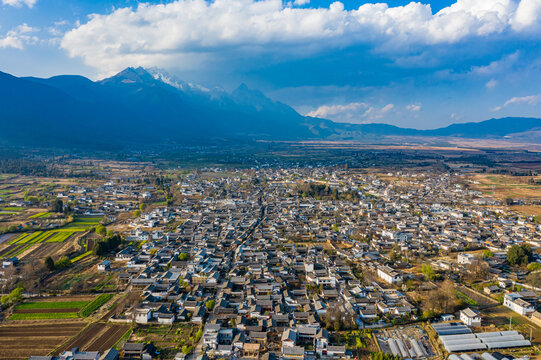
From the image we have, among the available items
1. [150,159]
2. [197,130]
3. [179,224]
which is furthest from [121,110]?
[179,224]

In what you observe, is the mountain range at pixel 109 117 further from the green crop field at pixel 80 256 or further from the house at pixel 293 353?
the house at pixel 293 353

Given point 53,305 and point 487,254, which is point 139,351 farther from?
point 487,254

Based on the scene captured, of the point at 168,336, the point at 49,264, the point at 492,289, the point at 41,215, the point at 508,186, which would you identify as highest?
the point at 508,186

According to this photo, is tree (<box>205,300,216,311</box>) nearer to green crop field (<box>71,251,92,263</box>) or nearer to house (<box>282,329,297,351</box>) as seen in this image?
house (<box>282,329,297,351</box>)

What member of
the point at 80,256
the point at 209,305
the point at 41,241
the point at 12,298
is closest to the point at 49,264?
the point at 80,256

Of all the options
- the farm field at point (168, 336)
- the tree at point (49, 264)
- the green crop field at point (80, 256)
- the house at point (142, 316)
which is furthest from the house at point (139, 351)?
the green crop field at point (80, 256)

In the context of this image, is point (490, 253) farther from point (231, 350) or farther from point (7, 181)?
point (7, 181)
